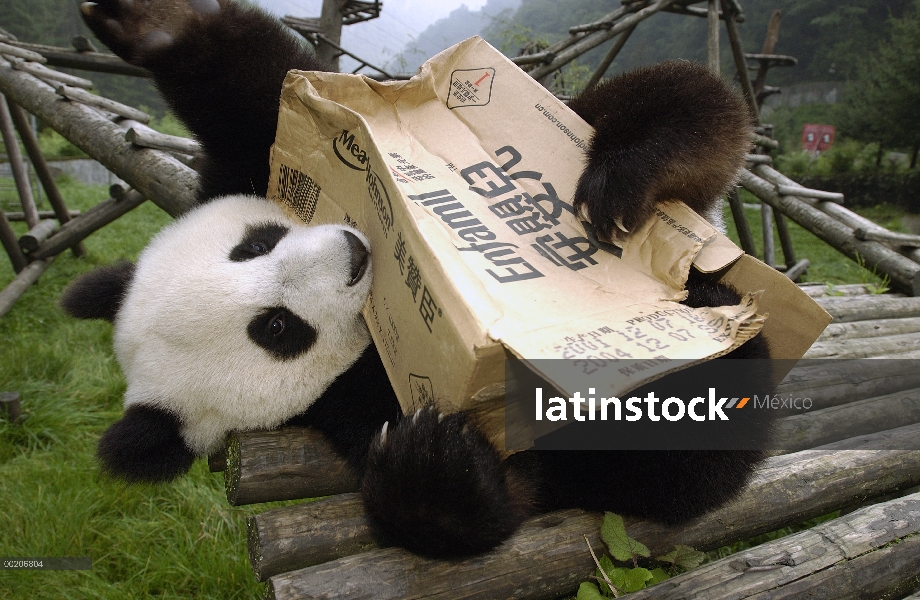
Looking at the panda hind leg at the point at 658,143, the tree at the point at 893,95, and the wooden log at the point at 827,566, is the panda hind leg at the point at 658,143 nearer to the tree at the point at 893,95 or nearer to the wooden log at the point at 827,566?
the wooden log at the point at 827,566

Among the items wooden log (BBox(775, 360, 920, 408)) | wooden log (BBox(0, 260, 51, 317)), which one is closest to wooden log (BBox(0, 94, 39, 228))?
wooden log (BBox(0, 260, 51, 317))

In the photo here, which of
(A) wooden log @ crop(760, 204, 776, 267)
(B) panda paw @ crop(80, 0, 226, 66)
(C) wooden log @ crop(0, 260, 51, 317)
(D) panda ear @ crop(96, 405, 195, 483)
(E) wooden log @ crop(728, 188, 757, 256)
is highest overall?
(B) panda paw @ crop(80, 0, 226, 66)

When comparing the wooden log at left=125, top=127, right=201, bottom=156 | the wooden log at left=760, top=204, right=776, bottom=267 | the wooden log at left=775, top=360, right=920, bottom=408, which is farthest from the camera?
the wooden log at left=760, top=204, right=776, bottom=267

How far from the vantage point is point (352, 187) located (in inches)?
56.7

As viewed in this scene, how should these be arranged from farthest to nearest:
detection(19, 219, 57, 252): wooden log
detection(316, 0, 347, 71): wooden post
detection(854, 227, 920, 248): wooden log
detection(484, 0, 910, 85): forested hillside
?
detection(484, 0, 910, 85): forested hillside
detection(316, 0, 347, 71): wooden post
detection(19, 219, 57, 252): wooden log
detection(854, 227, 920, 248): wooden log

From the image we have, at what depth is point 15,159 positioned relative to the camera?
4.99 meters

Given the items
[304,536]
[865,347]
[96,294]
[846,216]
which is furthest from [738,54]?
[304,536]

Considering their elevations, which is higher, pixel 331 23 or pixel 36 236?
pixel 331 23

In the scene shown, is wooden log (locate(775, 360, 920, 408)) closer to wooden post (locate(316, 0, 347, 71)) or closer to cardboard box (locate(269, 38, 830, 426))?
cardboard box (locate(269, 38, 830, 426))

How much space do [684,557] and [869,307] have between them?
277 centimetres

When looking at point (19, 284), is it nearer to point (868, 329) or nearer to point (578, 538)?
point (578, 538)

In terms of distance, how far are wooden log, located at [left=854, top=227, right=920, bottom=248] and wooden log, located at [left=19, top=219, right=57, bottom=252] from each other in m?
6.23

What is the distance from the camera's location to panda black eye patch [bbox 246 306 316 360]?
4.94 feet

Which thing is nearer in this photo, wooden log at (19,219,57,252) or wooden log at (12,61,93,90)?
wooden log at (12,61,93,90)
